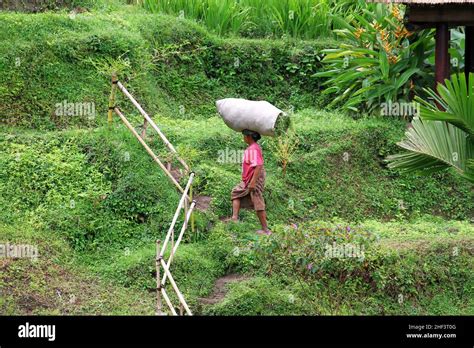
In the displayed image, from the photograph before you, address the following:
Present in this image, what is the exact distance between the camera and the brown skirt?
43.7 ft

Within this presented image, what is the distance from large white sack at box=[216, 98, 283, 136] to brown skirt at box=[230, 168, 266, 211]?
1.63 ft

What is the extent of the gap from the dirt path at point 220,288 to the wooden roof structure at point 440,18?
4.04 meters

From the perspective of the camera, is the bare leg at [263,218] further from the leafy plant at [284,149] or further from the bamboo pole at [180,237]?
the leafy plant at [284,149]

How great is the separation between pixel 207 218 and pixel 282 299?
2.01 m

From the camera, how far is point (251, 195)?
13.4m

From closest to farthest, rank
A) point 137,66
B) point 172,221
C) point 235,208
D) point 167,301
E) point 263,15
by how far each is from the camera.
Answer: point 167,301, point 172,221, point 235,208, point 137,66, point 263,15

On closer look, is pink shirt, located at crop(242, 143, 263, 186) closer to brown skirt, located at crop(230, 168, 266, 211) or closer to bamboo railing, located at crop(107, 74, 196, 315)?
brown skirt, located at crop(230, 168, 266, 211)

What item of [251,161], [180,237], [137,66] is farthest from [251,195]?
[137,66]

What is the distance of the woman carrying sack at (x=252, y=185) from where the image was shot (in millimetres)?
13266

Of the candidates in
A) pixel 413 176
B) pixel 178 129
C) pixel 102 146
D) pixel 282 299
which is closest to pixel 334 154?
pixel 413 176

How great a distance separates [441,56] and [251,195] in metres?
3.77

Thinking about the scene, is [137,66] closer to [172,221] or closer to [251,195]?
[251,195]

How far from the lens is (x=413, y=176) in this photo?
15.5 metres

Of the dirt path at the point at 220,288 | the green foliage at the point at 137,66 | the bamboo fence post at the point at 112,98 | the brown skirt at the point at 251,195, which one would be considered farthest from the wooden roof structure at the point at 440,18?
the dirt path at the point at 220,288
